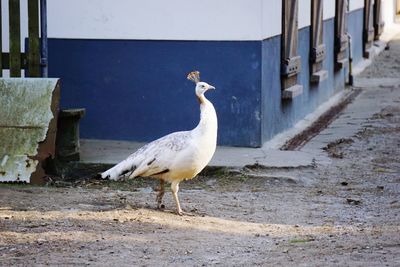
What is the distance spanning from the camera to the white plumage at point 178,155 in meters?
7.98

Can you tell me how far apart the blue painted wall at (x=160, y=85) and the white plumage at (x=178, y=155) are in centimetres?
300

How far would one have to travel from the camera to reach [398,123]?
14234 mm

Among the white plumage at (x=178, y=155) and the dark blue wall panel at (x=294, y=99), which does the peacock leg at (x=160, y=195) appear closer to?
the white plumage at (x=178, y=155)

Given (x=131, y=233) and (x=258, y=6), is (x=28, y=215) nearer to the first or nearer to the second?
(x=131, y=233)

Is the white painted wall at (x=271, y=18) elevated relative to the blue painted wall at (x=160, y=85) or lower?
elevated

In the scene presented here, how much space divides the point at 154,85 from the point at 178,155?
3487 mm

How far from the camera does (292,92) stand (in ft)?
41.4

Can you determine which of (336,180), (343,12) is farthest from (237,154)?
(343,12)

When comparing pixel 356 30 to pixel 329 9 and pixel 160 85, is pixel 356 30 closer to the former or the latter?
pixel 329 9

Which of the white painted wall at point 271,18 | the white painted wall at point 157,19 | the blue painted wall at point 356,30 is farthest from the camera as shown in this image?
the blue painted wall at point 356,30

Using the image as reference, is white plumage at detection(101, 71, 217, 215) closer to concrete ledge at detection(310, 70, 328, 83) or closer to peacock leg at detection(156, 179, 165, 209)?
peacock leg at detection(156, 179, 165, 209)

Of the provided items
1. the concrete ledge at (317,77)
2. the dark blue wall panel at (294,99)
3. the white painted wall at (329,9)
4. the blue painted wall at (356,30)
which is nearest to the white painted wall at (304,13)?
the dark blue wall panel at (294,99)

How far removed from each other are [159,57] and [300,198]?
281cm

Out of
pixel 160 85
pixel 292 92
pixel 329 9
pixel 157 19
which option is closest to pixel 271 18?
pixel 292 92
